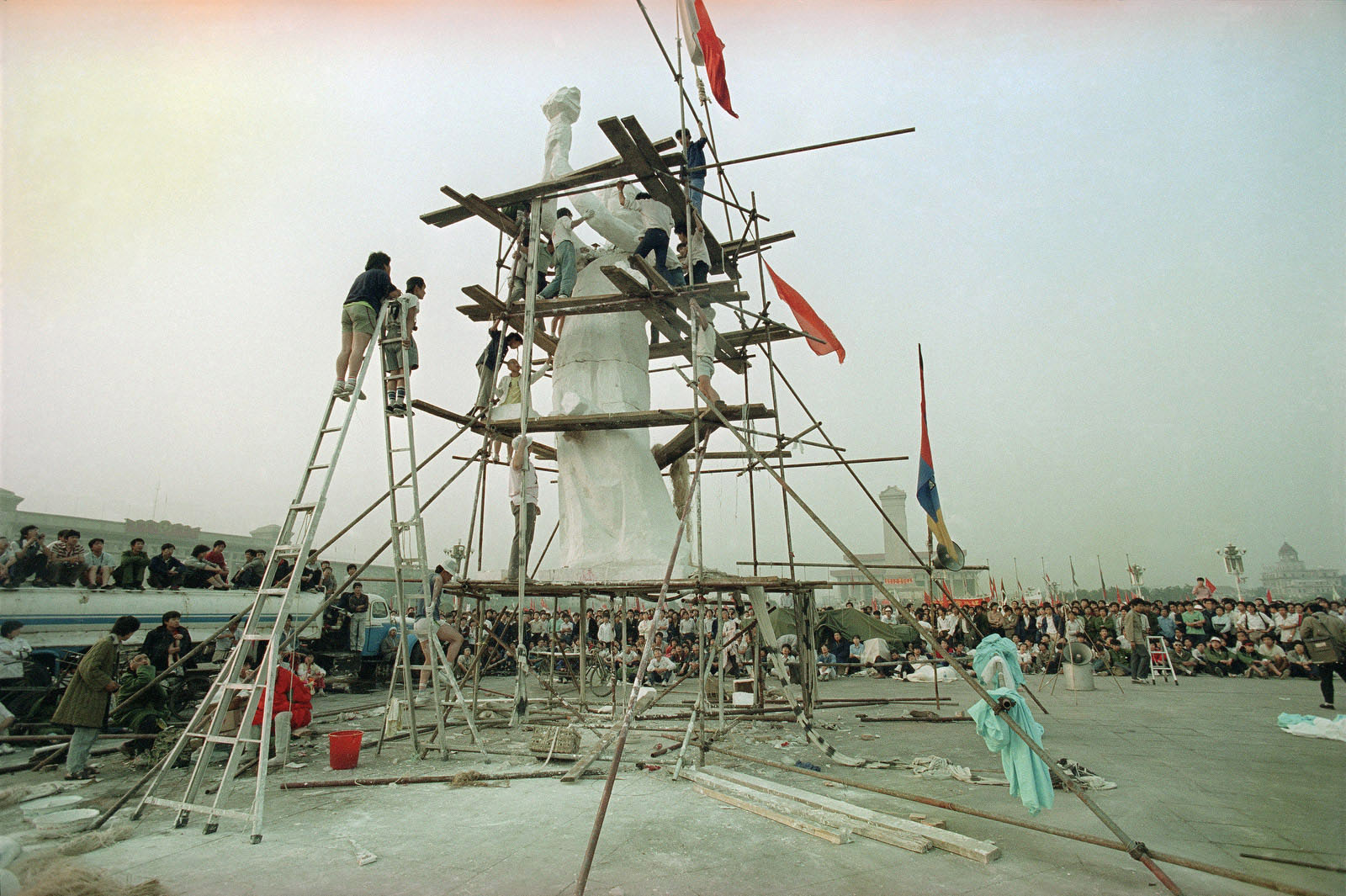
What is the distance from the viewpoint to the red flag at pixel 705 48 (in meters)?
8.73

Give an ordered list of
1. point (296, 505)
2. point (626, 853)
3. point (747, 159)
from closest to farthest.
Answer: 1. point (626, 853)
2. point (296, 505)
3. point (747, 159)

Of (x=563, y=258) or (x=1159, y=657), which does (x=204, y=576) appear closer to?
(x=563, y=258)

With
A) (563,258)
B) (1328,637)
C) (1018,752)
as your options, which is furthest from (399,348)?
(1328,637)

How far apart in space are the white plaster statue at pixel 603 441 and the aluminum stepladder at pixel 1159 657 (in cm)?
1099

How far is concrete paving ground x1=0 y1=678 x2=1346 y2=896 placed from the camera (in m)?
3.69

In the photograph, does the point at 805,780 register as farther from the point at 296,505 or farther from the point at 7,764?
the point at 7,764

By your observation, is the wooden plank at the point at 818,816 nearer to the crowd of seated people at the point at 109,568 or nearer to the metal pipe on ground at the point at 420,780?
the metal pipe on ground at the point at 420,780

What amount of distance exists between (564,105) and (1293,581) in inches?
1112

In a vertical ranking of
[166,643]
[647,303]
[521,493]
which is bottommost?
[166,643]

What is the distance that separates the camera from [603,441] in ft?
27.3

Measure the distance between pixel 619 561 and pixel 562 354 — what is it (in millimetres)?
2766

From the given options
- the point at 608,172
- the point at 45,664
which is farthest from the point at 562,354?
the point at 45,664

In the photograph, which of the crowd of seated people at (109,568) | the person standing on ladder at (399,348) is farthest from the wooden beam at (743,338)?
the crowd of seated people at (109,568)

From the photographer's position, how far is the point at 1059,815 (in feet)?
16.2
